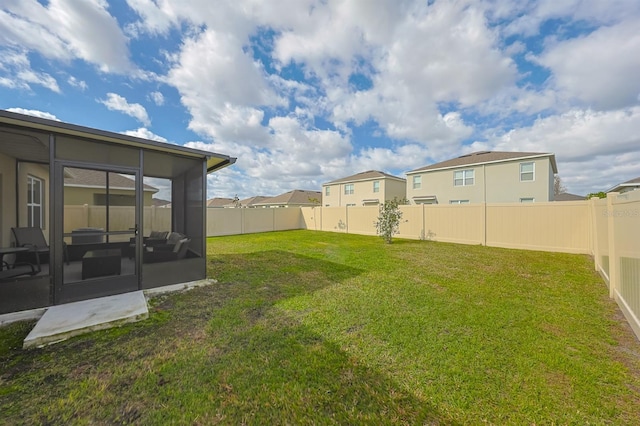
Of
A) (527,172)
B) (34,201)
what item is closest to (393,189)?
(527,172)

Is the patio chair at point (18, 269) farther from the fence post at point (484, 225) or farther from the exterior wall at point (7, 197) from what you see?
the fence post at point (484, 225)

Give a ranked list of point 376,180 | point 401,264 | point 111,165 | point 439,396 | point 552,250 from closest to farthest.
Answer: point 439,396 → point 111,165 → point 401,264 → point 552,250 → point 376,180

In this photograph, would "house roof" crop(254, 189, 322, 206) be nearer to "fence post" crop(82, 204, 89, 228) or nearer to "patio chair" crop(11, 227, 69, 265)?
"patio chair" crop(11, 227, 69, 265)

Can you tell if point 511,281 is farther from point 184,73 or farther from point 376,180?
Result: point 376,180

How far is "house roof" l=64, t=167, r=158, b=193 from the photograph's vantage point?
4258 mm

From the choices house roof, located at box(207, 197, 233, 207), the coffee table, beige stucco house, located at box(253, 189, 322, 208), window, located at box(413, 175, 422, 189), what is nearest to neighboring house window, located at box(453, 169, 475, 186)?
window, located at box(413, 175, 422, 189)

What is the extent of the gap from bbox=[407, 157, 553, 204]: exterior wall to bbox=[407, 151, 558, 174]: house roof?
0.91 feet

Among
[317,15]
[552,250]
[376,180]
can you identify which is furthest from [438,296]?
[376,180]

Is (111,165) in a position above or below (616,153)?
below

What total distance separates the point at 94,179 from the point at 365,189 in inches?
868

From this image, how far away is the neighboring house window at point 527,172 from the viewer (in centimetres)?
1606

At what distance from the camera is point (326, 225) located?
1739 cm

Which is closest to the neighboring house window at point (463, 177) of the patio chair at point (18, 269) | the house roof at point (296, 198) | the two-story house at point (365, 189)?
the two-story house at point (365, 189)

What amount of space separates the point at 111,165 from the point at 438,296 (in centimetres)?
643
